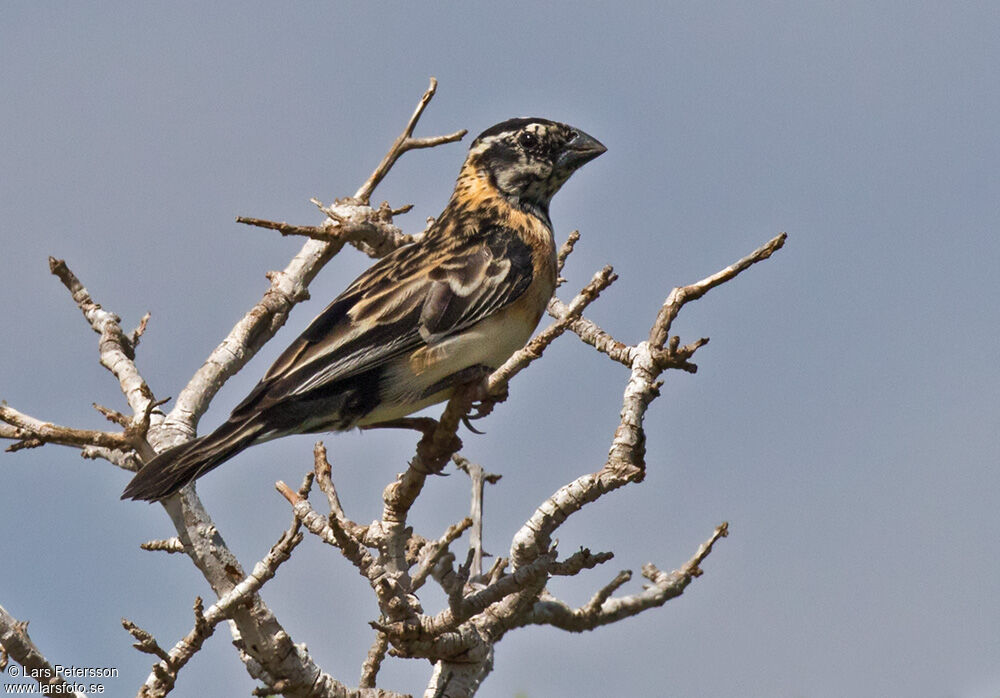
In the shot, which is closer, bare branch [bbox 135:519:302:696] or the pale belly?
bare branch [bbox 135:519:302:696]

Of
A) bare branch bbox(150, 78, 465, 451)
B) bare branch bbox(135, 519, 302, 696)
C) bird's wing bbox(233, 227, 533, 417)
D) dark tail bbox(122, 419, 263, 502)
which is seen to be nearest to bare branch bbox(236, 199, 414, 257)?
bare branch bbox(150, 78, 465, 451)

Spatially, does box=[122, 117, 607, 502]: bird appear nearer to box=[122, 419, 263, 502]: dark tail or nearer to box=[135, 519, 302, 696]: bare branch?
box=[122, 419, 263, 502]: dark tail

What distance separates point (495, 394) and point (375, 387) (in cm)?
93

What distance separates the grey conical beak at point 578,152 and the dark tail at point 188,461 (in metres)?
3.42

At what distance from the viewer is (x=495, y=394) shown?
661cm

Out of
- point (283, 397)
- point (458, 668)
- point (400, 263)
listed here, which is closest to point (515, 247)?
point (400, 263)

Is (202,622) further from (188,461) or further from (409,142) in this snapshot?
(409,142)

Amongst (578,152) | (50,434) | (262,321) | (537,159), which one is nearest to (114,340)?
(262,321)

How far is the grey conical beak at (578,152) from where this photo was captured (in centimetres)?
915

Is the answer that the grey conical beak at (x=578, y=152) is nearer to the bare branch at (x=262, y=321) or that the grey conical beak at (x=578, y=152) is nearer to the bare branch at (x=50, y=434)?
the bare branch at (x=262, y=321)

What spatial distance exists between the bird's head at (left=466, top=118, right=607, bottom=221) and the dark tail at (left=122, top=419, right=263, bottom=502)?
3097 millimetres

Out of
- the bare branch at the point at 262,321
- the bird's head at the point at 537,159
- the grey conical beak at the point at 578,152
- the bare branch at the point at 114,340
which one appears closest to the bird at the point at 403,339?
the bird's head at the point at 537,159

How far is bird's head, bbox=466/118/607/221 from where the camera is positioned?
911cm

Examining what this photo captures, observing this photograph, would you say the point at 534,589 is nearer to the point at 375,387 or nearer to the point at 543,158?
the point at 375,387
